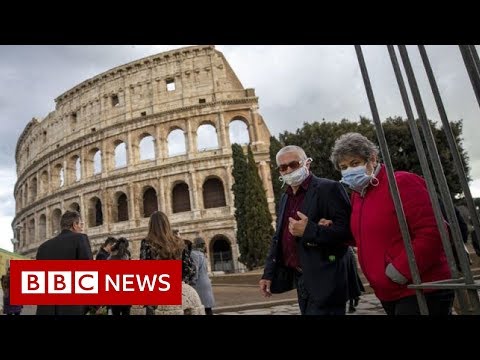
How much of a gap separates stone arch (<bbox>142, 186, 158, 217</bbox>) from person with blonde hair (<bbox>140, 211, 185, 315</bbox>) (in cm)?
2310

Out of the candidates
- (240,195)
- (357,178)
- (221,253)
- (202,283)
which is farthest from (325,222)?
(221,253)

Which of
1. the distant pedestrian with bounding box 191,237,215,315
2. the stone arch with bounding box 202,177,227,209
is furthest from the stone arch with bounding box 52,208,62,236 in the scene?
the distant pedestrian with bounding box 191,237,215,315

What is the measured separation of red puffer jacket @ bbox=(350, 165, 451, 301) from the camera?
184 cm

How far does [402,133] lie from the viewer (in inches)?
721

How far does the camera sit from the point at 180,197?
84.3ft

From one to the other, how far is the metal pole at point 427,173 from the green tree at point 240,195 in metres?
18.6

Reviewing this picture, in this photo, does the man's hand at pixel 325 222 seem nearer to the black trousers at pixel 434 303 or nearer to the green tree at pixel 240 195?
the black trousers at pixel 434 303

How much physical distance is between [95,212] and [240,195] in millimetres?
13691

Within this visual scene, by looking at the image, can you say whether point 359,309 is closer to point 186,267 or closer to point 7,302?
point 186,267

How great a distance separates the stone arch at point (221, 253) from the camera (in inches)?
937
